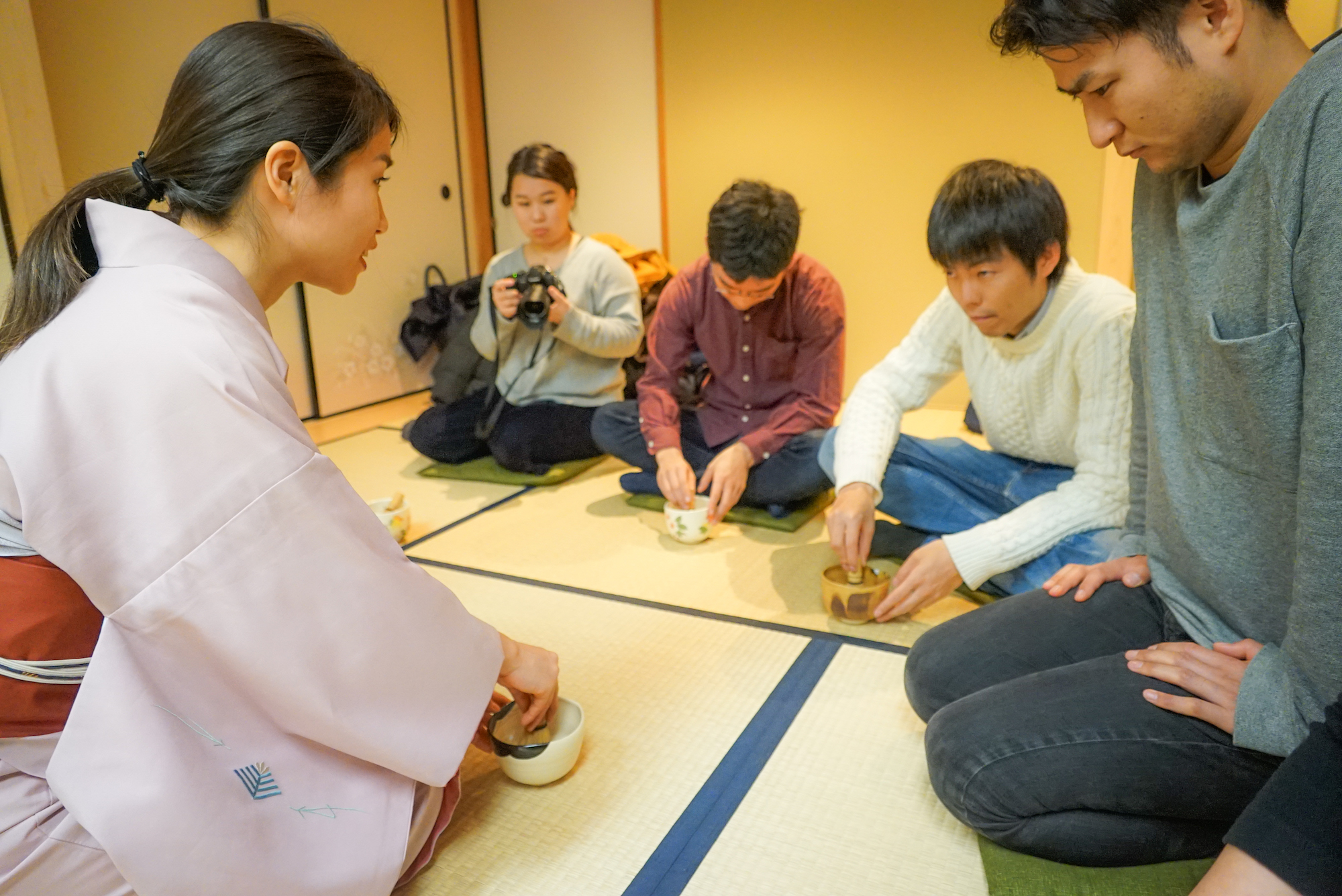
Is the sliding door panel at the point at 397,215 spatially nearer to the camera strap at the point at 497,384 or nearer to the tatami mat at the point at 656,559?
the camera strap at the point at 497,384

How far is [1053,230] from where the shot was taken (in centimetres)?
176

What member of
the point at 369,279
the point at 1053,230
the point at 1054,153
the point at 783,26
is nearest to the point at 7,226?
the point at 369,279

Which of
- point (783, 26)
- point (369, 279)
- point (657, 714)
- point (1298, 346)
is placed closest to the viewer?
point (1298, 346)

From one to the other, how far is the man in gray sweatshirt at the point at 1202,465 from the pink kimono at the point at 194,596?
2.62 ft

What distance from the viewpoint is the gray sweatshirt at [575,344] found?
3137 mm

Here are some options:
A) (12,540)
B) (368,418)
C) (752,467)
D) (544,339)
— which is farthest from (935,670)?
(368,418)

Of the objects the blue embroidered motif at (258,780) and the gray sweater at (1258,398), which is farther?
the blue embroidered motif at (258,780)

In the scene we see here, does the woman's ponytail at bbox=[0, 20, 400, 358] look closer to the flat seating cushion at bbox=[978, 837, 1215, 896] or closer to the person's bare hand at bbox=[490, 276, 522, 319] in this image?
the flat seating cushion at bbox=[978, 837, 1215, 896]

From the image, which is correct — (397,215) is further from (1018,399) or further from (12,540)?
(12,540)

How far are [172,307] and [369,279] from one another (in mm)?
3429

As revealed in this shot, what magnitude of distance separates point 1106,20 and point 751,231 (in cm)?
132

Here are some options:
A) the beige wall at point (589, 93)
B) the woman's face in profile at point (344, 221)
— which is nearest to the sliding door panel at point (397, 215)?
the beige wall at point (589, 93)

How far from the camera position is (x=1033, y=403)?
1.98 m

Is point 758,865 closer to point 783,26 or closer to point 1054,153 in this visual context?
point 1054,153
